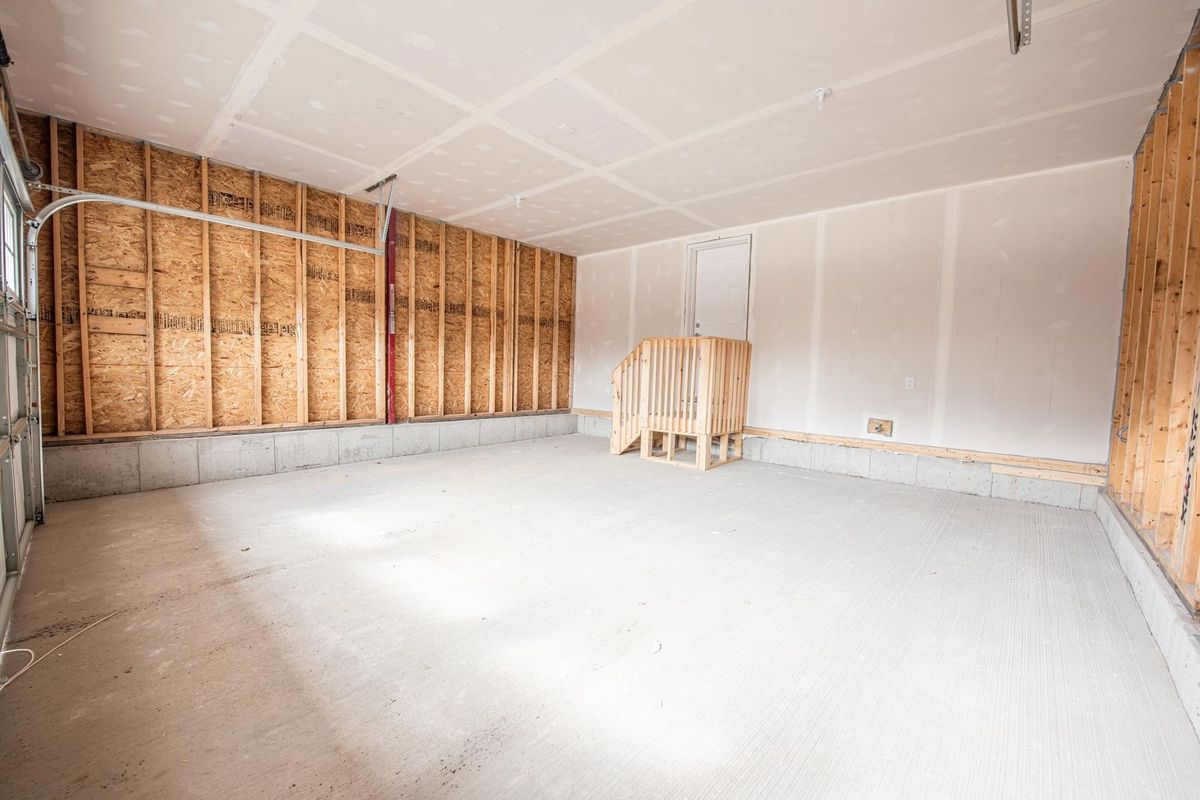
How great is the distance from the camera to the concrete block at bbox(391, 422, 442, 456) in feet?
20.8

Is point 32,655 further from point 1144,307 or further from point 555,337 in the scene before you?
point 555,337

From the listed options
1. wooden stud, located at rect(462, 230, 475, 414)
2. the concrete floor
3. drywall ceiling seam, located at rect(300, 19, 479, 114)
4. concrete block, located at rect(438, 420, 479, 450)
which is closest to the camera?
the concrete floor

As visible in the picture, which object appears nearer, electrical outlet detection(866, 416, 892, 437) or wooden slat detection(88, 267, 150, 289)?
wooden slat detection(88, 267, 150, 289)

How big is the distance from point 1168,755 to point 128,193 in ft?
24.6

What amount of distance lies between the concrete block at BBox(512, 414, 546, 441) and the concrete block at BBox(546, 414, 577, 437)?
121 mm

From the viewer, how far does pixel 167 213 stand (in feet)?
14.6

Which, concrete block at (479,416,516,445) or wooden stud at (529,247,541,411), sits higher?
wooden stud at (529,247,541,411)

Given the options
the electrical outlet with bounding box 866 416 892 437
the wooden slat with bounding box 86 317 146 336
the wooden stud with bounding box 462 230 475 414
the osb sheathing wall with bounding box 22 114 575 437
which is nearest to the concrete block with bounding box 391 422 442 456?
the osb sheathing wall with bounding box 22 114 575 437

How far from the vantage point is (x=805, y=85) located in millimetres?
3256

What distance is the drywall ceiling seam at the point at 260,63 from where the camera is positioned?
270 cm

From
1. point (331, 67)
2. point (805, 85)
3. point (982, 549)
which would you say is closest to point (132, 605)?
point (331, 67)

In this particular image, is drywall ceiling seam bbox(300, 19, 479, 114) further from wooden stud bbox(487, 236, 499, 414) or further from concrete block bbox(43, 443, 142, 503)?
concrete block bbox(43, 443, 142, 503)

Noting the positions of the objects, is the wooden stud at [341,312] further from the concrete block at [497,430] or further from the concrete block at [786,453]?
the concrete block at [786,453]

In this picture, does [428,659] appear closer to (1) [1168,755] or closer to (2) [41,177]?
(1) [1168,755]
